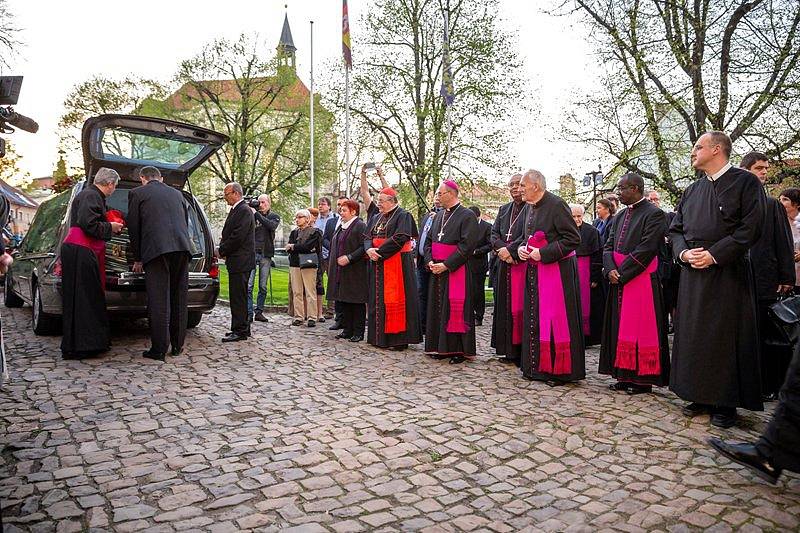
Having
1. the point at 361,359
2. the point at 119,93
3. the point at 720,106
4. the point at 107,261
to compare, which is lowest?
the point at 361,359

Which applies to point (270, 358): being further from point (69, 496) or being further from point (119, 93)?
point (119, 93)

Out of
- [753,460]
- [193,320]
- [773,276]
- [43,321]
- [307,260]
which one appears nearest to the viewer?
[753,460]

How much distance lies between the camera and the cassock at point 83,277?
6.40 meters

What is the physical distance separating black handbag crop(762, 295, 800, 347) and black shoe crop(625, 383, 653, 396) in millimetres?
1072

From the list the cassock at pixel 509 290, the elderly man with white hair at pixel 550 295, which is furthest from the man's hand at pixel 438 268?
the elderly man with white hair at pixel 550 295

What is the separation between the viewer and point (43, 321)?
25.4 ft

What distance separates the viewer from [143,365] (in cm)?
632

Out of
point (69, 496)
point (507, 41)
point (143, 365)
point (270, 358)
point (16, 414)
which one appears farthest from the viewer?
point (507, 41)

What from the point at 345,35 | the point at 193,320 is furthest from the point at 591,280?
the point at 345,35

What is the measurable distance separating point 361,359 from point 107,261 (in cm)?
329

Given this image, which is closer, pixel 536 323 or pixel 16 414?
pixel 16 414

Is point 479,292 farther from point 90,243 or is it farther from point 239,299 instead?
point 90,243

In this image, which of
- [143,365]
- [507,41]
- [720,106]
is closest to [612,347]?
[143,365]

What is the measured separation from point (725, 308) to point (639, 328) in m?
1.07
